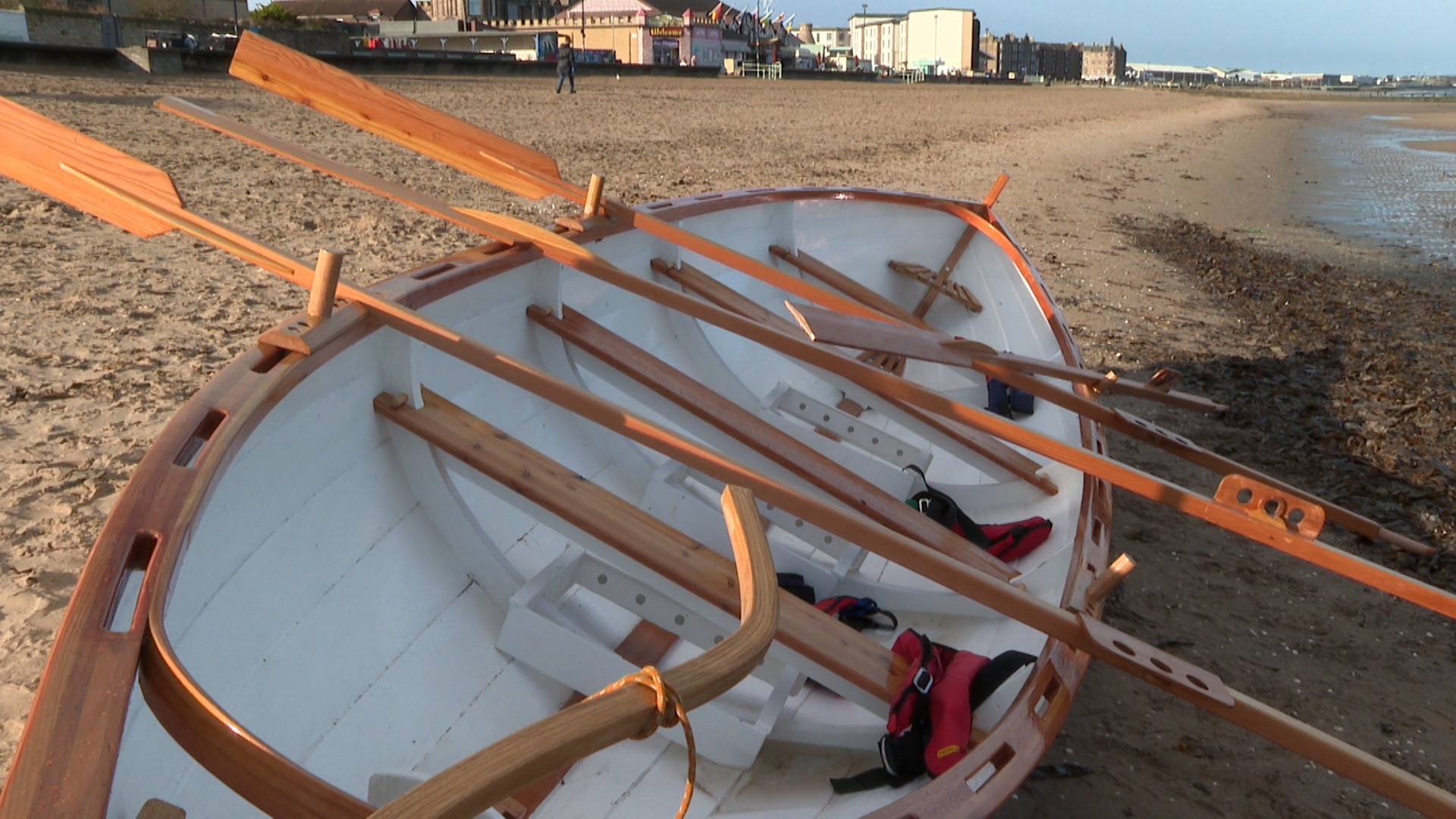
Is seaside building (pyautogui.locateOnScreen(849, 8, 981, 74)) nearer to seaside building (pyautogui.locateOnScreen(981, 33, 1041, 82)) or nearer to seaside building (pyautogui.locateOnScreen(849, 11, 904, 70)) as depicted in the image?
seaside building (pyautogui.locateOnScreen(849, 11, 904, 70))

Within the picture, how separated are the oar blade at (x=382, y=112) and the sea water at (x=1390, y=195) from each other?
484 inches

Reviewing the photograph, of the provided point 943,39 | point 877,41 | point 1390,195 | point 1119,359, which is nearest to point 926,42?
point 943,39

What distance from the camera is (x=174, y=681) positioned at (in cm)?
127

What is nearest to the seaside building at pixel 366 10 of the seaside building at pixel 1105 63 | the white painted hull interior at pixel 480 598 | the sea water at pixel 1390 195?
the sea water at pixel 1390 195

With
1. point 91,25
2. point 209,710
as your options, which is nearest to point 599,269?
point 209,710

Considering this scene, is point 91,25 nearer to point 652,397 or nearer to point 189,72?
point 189,72

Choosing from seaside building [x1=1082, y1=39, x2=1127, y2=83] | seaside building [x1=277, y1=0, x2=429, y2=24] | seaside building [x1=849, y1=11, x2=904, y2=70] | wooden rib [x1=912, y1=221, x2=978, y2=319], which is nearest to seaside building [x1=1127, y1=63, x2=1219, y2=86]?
seaside building [x1=1082, y1=39, x2=1127, y2=83]

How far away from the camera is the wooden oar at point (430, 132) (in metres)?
3.53

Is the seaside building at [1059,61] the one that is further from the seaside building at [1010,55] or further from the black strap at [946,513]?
the black strap at [946,513]

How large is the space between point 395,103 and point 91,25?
950 inches

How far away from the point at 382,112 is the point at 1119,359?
5.40 meters

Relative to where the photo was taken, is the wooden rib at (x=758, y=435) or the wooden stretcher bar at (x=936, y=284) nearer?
the wooden rib at (x=758, y=435)

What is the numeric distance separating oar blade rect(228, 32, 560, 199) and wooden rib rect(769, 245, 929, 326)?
171cm

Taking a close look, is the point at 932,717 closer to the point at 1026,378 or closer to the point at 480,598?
the point at 480,598
